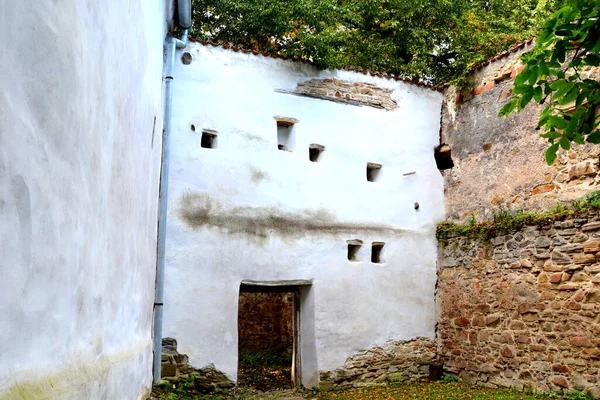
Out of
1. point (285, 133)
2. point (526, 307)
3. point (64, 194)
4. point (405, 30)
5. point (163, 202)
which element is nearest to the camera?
point (64, 194)

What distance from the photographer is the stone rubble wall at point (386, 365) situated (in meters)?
7.98

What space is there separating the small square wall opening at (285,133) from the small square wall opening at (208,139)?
1108 mm

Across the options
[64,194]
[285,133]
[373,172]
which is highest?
[285,133]

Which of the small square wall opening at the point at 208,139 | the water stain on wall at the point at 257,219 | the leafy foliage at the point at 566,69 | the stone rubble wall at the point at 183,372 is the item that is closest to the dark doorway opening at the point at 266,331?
the water stain on wall at the point at 257,219

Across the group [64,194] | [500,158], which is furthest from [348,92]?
[64,194]

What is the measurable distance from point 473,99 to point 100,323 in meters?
8.04

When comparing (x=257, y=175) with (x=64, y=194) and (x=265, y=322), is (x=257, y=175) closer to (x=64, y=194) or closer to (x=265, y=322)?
(x=265, y=322)

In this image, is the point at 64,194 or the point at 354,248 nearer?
the point at 64,194

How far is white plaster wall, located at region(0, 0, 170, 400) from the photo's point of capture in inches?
52.2

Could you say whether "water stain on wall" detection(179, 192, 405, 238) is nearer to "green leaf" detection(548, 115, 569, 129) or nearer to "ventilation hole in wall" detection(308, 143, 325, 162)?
"ventilation hole in wall" detection(308, 143, 325, 162)

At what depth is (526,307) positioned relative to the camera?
7.40 metres

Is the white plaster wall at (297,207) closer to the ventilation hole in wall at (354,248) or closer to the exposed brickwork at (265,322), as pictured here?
the ventilation hole in wall at (354,248)

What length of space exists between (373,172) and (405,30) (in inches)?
203

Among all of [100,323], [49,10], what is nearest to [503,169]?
[100,323]
